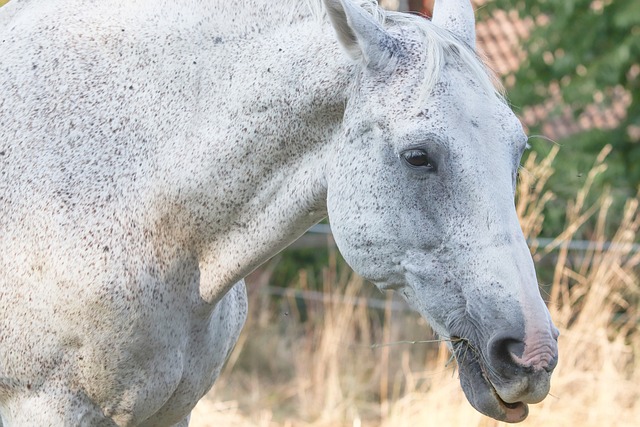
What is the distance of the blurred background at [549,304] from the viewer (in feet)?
15.7

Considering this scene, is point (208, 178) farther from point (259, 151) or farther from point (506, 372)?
point (506, 372)

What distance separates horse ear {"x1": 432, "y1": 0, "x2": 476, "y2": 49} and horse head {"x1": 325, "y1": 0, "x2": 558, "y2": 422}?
15 centimetres

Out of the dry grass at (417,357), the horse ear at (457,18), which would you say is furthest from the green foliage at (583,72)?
the horse ear at (457,18)

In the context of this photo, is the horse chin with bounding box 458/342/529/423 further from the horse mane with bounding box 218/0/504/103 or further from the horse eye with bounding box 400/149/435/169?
the horse mane with bounding box 218/0/504/103

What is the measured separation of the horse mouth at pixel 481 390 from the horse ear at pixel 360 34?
660 mm

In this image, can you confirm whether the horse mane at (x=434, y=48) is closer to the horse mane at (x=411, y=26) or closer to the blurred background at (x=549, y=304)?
the horse mane at (x=411, y=26)

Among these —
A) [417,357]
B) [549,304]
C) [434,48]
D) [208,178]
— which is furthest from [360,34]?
[417,357]

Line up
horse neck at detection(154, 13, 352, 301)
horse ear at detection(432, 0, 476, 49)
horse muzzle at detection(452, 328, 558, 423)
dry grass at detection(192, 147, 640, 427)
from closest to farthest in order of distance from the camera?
horse muzzle at detection(452, 328, 558, 423), horse neck at detection(154, 13, 352, 301), horse ear at detection(432, 0, 476, 49), dry grass at detection(192, 147, 640, 427)

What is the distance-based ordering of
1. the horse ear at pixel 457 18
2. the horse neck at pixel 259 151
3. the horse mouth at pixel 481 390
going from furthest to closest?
the horse ear at pixel 457 18 < the horse neck at pixel 259 151 < the horse mouth at pixel 481 390

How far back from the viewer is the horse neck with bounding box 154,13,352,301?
86.2 inches

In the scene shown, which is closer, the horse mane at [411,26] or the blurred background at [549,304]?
the horse mane at [411,26]

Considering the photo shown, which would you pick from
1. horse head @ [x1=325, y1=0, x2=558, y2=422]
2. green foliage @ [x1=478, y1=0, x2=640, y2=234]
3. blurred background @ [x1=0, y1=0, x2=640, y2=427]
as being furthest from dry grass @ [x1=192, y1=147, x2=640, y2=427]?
horse head @ [x1=325, y1=0, x2=558, y2=422]

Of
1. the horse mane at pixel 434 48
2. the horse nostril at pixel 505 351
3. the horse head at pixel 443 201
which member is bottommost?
the horse nostril at pixel 505 351

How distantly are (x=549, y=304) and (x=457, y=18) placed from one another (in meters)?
2.71
